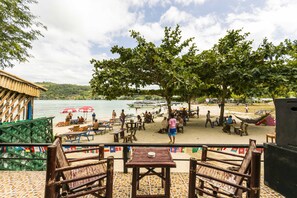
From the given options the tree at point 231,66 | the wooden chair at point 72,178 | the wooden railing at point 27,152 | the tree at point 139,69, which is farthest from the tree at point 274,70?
the wooden chair at point 72,178

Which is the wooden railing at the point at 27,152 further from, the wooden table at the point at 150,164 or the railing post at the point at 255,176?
the railing post at the point at 255,176

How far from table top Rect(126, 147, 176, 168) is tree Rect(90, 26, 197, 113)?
357 inches

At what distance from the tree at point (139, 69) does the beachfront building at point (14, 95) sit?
5.25 metres

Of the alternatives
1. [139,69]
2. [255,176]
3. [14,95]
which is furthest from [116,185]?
[139,69]

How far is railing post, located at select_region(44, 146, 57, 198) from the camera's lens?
2258 millimetres

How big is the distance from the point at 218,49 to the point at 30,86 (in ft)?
58.9

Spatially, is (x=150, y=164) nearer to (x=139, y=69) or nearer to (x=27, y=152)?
(x=27, y=152)

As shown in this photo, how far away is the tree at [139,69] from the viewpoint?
1317cm

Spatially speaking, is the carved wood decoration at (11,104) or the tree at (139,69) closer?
the carved wood decoration at (11,104)

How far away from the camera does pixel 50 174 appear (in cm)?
229

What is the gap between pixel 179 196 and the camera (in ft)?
11.6

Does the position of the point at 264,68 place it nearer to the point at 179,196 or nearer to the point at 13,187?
the point at 179,196

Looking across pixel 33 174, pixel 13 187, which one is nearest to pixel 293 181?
pixel 13 187

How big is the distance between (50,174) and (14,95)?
7.08 m
